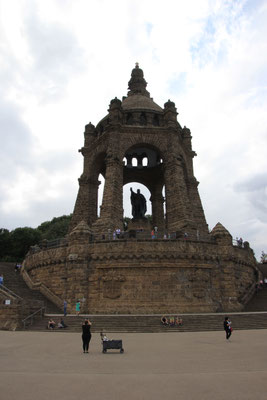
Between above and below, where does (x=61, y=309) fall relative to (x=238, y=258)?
below

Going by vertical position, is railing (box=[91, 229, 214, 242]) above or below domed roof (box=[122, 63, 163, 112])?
below

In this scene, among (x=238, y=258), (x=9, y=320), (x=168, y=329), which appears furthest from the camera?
(x=238, y=258)

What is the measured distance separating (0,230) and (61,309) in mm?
31521

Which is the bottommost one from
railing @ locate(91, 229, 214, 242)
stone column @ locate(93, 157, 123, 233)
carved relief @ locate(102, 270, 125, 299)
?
carved relief @ locate(102, 270, 125, 299)

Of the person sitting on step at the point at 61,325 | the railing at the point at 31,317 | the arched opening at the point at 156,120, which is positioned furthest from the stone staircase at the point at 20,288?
the arched opening at the point at 156,120

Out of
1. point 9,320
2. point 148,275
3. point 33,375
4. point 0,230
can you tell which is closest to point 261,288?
point 148,275

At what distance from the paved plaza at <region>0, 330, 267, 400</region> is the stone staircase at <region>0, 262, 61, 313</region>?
420 inches

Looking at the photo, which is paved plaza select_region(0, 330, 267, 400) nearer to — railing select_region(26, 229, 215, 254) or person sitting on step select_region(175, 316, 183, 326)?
person sitting on step select_region(175, 316, 183, 326)

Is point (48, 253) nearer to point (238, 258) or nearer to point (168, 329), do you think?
point (168, 329)

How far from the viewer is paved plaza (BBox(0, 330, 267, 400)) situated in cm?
506

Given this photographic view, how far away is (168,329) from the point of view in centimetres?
1495

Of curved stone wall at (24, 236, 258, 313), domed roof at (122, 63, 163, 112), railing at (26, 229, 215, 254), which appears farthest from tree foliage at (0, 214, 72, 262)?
curved stone wall at (24, 236, 258, 313)

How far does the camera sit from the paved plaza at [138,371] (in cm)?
506

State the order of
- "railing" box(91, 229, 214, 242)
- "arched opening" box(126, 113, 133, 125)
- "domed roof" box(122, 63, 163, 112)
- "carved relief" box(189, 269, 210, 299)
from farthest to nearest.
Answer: "domed roof" box(122, 63, 163, 112), "arched opening" box(126, 113, 133, 125), "railing" box(91, 229, 214, 242), "carved relief" box(189, 269, 210, 299)
